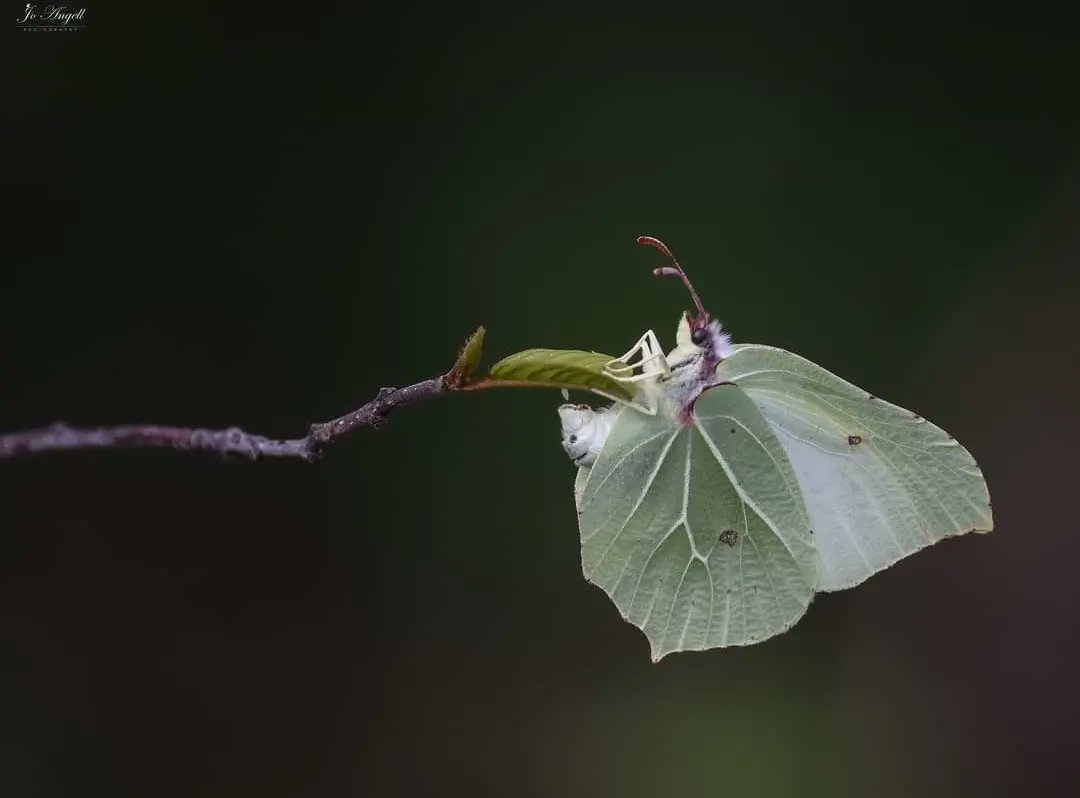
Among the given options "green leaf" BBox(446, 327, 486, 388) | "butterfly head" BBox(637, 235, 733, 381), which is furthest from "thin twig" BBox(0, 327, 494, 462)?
"butterfly head" BBox(637, 235, 733, 381)

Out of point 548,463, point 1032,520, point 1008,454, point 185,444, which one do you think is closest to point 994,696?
point 1032,520

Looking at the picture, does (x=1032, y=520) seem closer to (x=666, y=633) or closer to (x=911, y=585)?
(x=911, y=585)

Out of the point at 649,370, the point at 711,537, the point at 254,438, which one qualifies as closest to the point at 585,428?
the point at 649,370

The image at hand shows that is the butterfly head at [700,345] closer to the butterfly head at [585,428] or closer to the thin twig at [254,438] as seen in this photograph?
the butterfly head at [585,428]

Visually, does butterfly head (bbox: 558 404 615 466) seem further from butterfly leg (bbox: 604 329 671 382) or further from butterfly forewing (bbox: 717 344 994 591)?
butterfly forewing (bbox: 717 344 994 591)

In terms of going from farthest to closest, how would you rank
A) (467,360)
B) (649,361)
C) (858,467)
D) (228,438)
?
(858,467), (649,361), (228,438), (467,360)

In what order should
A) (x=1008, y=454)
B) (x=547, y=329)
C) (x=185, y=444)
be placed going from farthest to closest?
1. (x=1008, y=454)
2. (x=547, y=329)
3. (x=185, y=444)

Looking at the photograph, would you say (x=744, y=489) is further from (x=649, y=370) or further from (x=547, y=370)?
(x=547, y=370)
